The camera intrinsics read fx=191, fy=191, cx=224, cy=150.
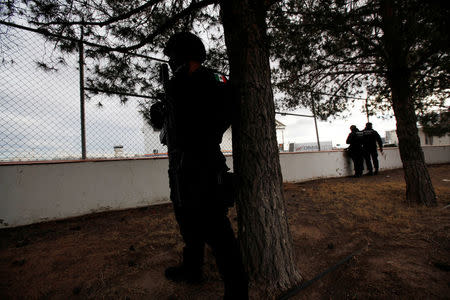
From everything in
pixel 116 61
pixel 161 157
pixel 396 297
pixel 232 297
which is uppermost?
pixel 116 61

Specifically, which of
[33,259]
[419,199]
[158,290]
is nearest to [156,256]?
[158,290]

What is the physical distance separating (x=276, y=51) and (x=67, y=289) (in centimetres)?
335

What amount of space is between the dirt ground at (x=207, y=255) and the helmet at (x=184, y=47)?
151cm

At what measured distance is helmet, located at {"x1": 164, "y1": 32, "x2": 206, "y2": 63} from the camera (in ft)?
3.97

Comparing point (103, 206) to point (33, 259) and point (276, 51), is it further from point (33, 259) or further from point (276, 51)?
point (276, 51)

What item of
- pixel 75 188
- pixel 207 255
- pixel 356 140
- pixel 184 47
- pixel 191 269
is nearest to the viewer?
pixel 184 47

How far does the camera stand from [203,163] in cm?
105

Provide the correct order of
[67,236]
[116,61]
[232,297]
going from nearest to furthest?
[232,297] → [67,236] → [116,61]

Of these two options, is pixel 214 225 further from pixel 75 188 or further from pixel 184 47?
pixel 75 188

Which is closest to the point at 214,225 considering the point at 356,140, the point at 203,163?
the point at 203,163

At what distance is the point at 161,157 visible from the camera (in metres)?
3.58

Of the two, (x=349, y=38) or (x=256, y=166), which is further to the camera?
(x=349, y=38)

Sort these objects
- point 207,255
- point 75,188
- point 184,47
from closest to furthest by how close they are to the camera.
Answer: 1. point 184,47
2. point 207,255
3. point 75,188

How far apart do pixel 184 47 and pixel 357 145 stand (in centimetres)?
689
